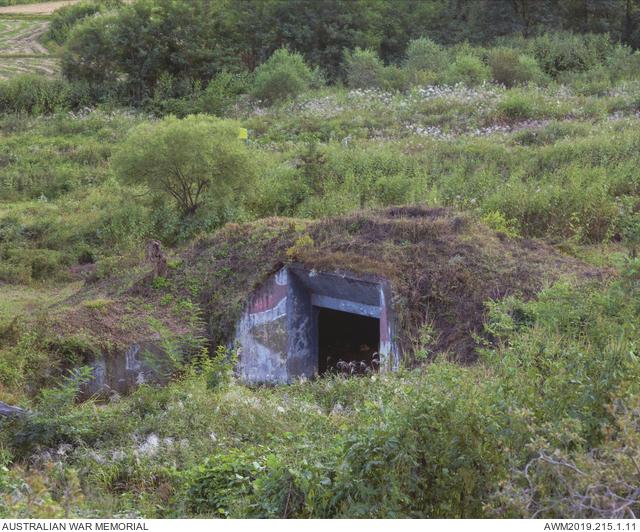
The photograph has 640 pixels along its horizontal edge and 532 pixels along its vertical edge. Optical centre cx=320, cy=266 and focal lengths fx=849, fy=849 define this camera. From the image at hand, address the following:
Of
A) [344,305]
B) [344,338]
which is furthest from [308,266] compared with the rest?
[344,338]

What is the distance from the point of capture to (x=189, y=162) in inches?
633

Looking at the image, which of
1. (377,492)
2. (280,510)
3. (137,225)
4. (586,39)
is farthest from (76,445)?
(586,39)

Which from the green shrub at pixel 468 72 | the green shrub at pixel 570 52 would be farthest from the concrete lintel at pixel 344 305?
the green shrub at pixel 570 52

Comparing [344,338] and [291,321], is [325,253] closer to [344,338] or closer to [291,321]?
[291,321]

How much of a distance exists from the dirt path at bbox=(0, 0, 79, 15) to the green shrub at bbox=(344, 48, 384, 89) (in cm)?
1700

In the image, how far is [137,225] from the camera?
17391mm

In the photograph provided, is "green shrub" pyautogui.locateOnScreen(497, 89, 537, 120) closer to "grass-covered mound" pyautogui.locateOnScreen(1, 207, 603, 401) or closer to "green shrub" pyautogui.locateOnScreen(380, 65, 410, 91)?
"green shrub" pyautogui.locateOnScreen(380, 65, 410, 91)

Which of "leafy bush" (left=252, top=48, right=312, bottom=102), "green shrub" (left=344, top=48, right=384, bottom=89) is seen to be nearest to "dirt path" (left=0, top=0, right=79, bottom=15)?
"leafy bush" (left=252, top=48, right=312, bottom=102)

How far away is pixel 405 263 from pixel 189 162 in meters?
6.31

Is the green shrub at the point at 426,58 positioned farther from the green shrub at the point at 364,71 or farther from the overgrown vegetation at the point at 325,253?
the green shrub at the point at 364,71

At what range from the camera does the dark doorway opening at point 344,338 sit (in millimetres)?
12481

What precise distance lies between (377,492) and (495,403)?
114 cm

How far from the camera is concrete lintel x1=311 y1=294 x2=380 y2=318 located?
1141 cm

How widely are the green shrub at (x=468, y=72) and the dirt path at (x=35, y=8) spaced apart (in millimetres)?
21294
